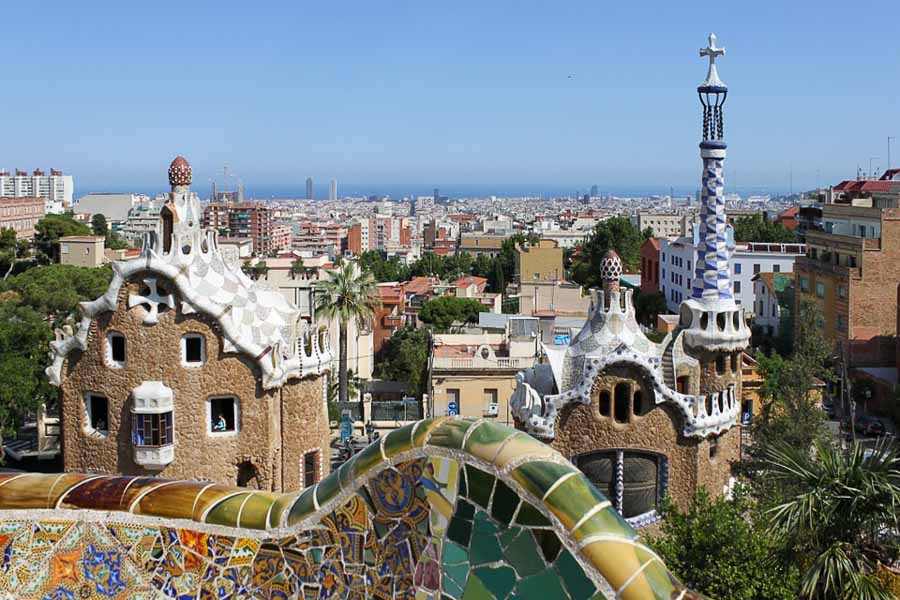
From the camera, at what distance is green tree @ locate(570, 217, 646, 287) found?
78.1 metres

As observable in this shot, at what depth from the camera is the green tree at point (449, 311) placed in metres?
53.5

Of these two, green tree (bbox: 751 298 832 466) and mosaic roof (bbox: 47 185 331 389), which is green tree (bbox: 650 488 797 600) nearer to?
green tree (bbox: 751 298 832 466)

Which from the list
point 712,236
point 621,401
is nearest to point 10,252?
point 712,236

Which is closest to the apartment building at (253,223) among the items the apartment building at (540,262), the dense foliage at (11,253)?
the apartment building at (540,262)

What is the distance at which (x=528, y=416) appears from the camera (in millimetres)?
18797

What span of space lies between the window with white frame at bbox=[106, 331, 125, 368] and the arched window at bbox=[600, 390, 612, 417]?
8423 mm

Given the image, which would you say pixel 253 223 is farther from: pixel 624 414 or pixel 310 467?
pixel 624 414

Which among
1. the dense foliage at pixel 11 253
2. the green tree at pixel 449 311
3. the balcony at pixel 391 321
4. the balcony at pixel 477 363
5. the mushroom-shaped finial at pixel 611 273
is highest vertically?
the mushroom-shaped finial at pixel 611 273

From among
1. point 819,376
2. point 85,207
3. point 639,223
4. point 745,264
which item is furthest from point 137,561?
point 85,207

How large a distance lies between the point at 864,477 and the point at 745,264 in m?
50.7

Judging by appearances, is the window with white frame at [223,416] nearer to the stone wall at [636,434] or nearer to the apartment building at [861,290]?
the stone wall at [636,434]

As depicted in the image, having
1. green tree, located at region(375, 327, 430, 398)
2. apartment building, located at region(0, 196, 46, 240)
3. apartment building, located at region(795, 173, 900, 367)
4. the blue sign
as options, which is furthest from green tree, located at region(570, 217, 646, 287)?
the blue sign

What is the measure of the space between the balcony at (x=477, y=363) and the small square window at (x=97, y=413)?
14333 millimetres

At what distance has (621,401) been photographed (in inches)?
738
